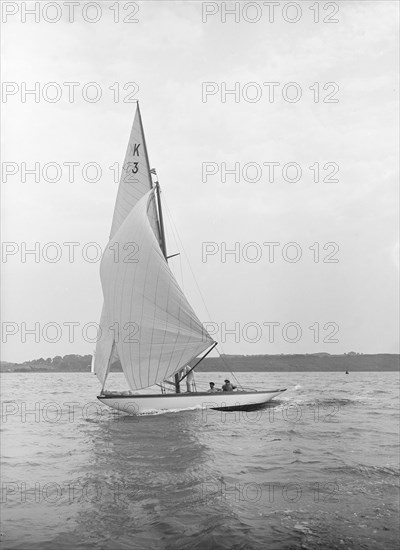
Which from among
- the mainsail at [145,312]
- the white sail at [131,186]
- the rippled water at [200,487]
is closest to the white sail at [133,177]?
the white sail at [131,186]

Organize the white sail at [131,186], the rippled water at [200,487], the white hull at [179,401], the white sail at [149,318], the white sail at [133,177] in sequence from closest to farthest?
the rippled water at [200,487] < the white sail at [149,318] < the white hull at [179,401] < the white sail at [131,186] < the white sail at [133,177]

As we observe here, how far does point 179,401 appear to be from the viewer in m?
28.4

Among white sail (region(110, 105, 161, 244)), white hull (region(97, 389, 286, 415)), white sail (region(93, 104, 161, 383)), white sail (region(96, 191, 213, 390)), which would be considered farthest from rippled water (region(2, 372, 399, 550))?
white sail (region(110, 105, 161, 244))

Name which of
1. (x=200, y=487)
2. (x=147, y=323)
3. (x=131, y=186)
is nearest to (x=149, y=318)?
(x=147, y=323)

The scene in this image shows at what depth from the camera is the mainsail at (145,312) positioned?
A: 26.9m

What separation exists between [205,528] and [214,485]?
3.55m

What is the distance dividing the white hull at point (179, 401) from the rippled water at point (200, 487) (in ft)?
7.18

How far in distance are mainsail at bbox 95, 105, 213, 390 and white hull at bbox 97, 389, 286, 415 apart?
1319mm

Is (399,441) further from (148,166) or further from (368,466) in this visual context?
(148,166)

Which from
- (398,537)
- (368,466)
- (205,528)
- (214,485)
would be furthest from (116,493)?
(368,466)

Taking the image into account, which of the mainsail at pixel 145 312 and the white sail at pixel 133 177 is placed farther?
the white sail at pixel 133 177

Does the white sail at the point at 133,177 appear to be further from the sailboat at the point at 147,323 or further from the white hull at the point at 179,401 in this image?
the white hull at the point at 179,401

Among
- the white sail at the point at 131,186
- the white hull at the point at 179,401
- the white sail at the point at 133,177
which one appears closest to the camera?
the white hull at the point at 179,401

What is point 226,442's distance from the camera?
816 inches
